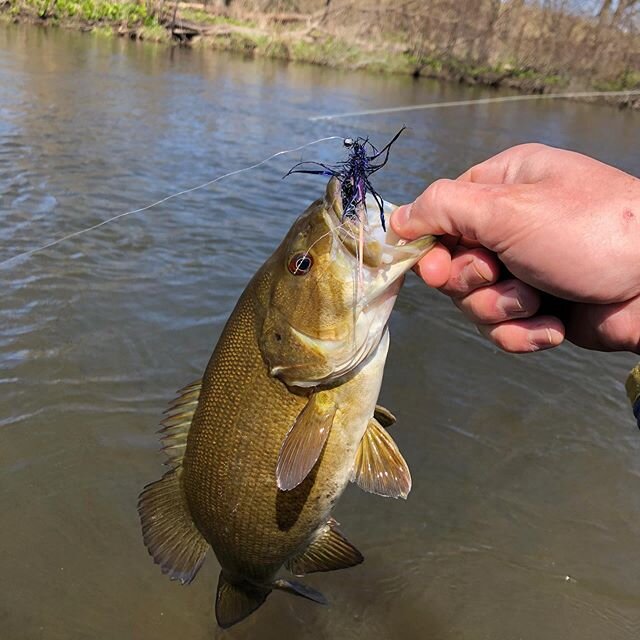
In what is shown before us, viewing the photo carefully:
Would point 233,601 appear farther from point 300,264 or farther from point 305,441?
point 300,264

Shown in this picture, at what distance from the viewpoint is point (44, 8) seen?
993 inches

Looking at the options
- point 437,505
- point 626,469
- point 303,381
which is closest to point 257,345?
point 303,381

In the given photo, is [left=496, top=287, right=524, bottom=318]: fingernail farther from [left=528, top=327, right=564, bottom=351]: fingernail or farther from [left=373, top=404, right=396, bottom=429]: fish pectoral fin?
[left=373, top=404, right=396, bottom=429]: fish pectoral fin

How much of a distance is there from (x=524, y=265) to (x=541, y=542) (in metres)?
2.47

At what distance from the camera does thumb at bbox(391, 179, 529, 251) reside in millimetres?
1872

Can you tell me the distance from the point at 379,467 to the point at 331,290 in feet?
2.24

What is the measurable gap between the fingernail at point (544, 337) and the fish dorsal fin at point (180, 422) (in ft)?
4.02

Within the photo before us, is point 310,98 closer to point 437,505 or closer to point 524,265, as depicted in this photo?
point 437,505

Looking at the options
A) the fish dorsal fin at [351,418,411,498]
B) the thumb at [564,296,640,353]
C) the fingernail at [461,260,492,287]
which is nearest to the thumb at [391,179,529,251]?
the fingernail at [461,260,492,287]

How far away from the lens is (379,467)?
2154 mm

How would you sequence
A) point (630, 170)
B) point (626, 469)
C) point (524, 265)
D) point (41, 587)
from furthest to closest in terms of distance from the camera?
point (630, 170) < point (626, 469) < point (41, 587) < point (524, 265)

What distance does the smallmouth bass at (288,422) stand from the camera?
191cm

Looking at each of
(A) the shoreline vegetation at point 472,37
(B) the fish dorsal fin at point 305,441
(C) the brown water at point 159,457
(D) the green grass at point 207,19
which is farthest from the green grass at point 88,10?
(B) the fish dorsal fin at point 305,441

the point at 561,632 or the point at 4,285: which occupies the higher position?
the point at 4,285
